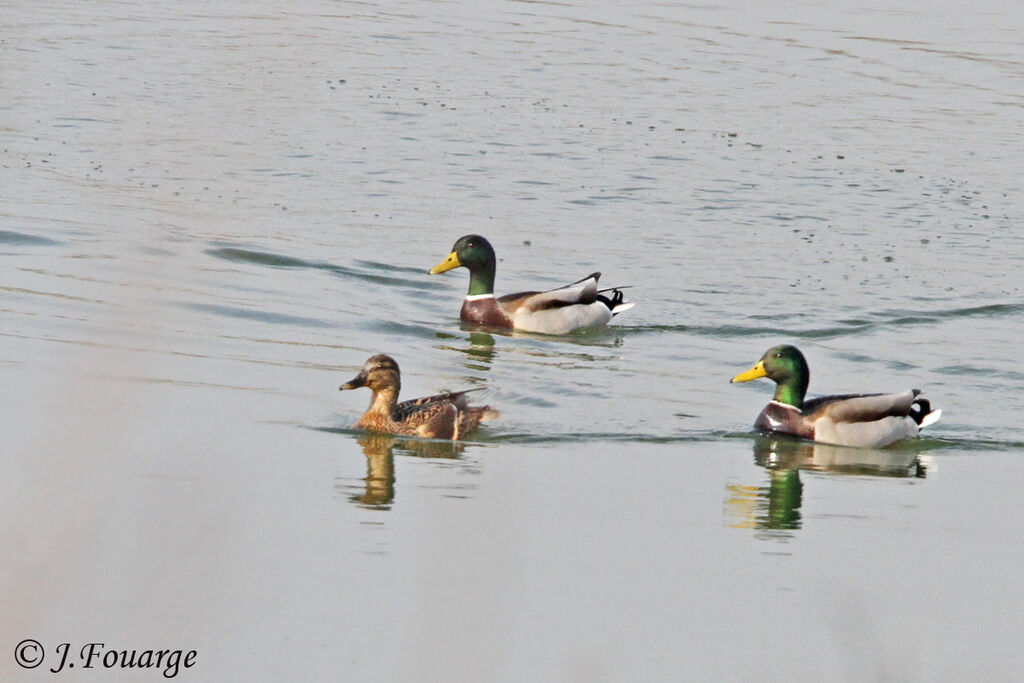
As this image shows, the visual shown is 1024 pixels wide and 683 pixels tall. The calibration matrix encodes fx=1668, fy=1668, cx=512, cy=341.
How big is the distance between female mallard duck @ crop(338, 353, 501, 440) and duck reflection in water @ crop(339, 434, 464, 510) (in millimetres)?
81

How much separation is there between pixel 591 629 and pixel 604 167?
14.6 m

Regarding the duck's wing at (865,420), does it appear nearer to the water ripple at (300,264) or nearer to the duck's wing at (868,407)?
the duck's wing at (868,407)

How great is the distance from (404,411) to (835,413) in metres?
2.99

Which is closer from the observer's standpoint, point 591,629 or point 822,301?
point 591,629

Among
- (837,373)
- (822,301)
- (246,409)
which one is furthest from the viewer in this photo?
(822,301)

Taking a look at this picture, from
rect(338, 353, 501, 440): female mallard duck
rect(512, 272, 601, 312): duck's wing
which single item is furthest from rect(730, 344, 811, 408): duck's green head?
rect(512, 272, 601, 312): duck's wing

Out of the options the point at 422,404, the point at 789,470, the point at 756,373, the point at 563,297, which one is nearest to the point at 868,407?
the point at 756,373

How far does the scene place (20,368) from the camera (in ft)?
35.5

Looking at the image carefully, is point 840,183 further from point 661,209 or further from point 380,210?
point 380,210

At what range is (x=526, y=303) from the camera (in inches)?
582

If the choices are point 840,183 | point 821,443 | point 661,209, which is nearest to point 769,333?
point 821,443

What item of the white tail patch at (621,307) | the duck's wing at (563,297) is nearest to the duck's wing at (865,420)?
the duck's wing at (563,297)

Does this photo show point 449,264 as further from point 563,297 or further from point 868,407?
point 868,407

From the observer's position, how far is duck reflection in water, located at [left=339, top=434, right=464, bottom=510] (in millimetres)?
8797
